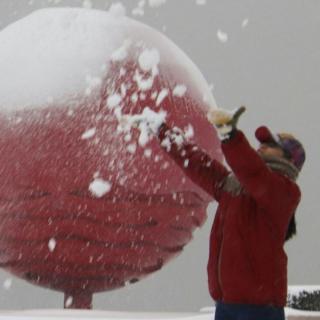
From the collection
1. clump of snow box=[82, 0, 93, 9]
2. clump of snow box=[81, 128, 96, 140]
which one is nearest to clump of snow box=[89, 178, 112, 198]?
clump of snow box=[81, 128, 96, 140]

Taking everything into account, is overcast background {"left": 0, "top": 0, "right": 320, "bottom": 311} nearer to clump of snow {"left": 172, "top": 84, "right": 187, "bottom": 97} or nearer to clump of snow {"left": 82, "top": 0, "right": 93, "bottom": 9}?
clump of snow {"left": 82, "top": 0, "right": 93, "bottom": 9}

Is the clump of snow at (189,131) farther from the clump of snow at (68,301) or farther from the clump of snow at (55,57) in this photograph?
the clump of snow at (68,301)

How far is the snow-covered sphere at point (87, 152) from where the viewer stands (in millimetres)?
3117

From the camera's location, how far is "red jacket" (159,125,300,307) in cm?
237

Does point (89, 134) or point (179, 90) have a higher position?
point (179, 90)

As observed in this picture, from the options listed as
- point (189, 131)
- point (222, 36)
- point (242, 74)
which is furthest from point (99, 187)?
point (242, 74)

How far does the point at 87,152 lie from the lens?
311cm

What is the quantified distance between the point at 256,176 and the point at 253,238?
0.18 meters

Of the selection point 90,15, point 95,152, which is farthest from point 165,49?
point 95,152

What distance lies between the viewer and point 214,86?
5195 millimetres

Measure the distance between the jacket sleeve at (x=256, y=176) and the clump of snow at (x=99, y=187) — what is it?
30.9 inches

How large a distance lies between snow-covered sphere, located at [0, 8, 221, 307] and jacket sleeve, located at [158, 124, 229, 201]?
1.08 ft

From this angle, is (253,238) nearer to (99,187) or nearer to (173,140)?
(173,140)

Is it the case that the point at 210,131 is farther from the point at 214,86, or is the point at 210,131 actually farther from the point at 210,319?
the point at 214,86
